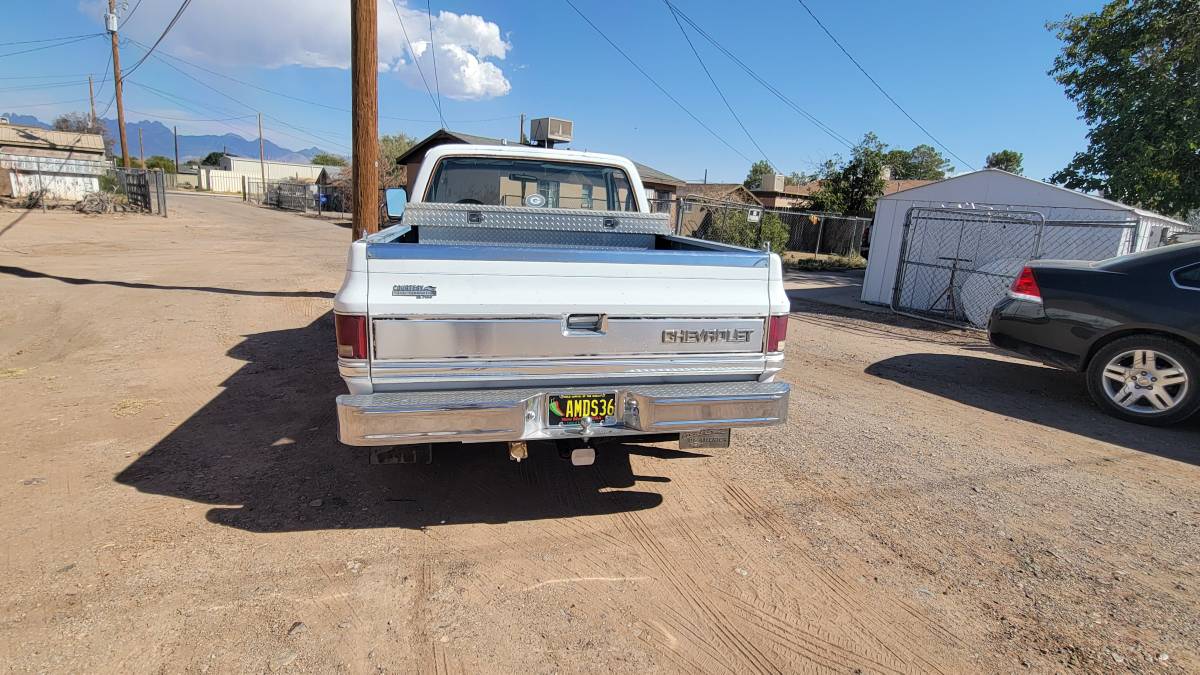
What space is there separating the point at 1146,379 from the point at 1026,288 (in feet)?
4.06

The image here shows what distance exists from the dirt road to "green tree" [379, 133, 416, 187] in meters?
30.6

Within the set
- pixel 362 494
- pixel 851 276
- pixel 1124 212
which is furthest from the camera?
pixel 851 276

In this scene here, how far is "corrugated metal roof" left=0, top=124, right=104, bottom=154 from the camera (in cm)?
3872

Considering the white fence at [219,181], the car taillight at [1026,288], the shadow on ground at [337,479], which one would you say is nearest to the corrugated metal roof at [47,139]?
the white fence at [219,181]

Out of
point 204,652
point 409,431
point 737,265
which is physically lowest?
point 204,652

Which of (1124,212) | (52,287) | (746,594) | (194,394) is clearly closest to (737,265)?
(746,594)

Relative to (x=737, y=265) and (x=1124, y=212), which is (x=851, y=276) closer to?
(x=1124, y=212)

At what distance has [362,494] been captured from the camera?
3.74 meters

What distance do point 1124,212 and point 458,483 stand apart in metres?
10.3

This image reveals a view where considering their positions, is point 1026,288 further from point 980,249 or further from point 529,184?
point 980,249

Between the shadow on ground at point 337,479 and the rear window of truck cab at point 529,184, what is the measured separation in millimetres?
2120

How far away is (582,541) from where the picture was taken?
3338mm

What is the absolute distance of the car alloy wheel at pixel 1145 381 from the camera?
17.8 feet

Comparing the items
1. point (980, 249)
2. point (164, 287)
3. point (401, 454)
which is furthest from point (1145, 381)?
point (164, 287)
